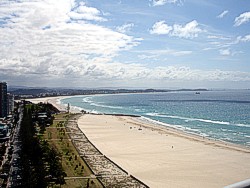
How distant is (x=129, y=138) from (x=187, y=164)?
58.1ft

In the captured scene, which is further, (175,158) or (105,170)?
(175,158)

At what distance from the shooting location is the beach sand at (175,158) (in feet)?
83.8

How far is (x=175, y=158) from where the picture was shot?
109ft

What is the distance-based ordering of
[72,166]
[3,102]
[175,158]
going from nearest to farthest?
[72,166] → [175,158] → [3,102]

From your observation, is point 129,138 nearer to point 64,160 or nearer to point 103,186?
point 64,160

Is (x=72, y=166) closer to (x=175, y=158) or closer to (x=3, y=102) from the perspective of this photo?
(x=175, y=158)

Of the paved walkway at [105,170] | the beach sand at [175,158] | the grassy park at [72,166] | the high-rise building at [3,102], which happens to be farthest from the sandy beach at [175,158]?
the high-rise building at [3,102]

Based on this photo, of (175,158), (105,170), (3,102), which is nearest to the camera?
(105,170)

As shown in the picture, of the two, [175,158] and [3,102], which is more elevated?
[3,102]

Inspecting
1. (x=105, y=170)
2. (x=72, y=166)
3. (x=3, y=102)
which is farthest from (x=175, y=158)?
(x=3, y=102)

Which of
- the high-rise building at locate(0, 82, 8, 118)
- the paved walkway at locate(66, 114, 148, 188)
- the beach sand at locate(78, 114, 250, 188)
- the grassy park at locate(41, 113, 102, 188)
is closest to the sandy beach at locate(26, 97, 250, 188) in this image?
the beach sand at locate(78, 114, 250, 188)

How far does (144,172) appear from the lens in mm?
27562

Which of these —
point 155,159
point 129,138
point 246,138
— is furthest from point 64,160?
point 246,138

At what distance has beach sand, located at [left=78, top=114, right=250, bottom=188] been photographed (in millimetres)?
25534
